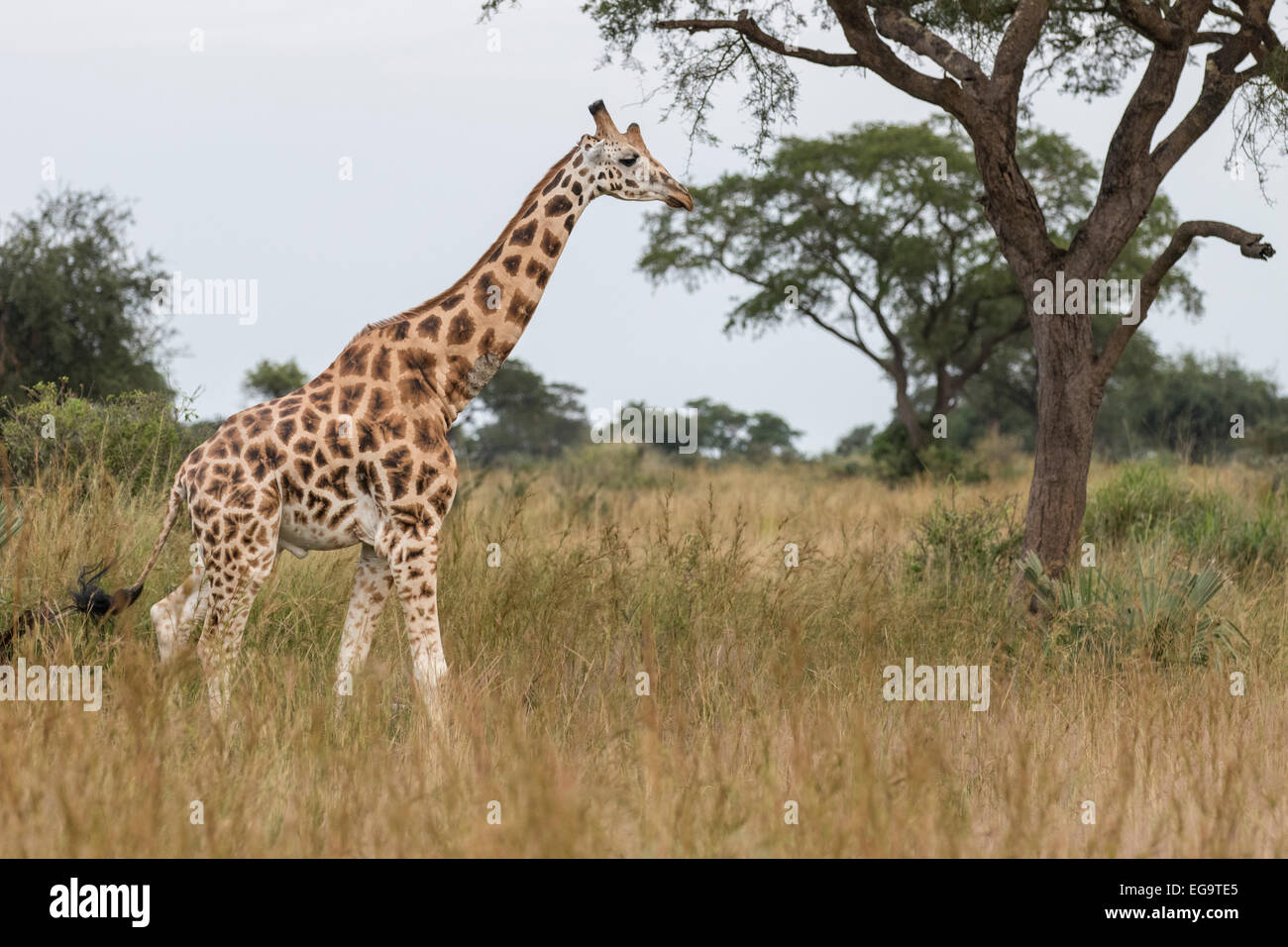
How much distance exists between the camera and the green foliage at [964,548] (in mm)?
9297

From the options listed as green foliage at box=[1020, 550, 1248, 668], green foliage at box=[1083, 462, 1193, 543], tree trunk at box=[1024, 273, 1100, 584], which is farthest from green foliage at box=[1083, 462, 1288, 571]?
green foliage at box=[1020, 550, 1248, 668]

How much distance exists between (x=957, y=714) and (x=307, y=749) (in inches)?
129

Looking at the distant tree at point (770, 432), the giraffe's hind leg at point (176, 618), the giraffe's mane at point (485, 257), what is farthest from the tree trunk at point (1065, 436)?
the distant tree at point (770, 432)

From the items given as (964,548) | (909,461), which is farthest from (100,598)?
(909,461)

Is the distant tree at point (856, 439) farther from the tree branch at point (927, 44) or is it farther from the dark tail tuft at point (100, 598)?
the dark tail tuft at point (100, 598)

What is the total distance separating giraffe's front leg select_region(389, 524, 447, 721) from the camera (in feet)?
17.3

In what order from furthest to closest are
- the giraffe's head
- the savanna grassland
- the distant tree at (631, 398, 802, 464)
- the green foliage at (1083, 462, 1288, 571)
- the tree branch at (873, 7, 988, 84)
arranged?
the distant tree at (631, 398, 802, 464), the green foliage at (1083, 462, 1288, 571), the tree branch at (873, 7, 988, 84), the giraffe's head, the savanna grassland

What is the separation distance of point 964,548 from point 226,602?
6.26 metres

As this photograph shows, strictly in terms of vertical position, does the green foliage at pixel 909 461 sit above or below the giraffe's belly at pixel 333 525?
above

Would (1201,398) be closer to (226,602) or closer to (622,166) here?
(622,166)

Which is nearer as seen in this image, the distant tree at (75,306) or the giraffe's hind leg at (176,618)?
the giraffe's hind leg at (176,618)

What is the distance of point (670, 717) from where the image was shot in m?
5.68

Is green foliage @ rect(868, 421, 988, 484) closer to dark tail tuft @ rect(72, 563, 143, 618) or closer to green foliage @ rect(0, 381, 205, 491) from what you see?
green foliage @ rect(0, 381, 205, 491)

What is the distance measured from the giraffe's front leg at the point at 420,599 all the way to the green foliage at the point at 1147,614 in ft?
12.8
